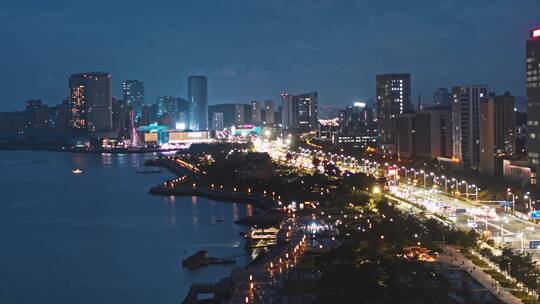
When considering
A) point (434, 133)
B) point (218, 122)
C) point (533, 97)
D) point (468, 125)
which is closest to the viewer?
point (533, 97)

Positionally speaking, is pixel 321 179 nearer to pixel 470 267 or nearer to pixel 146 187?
pixel 146 187

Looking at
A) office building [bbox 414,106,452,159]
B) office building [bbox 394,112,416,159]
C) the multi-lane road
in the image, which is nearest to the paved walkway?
the multi-lane road

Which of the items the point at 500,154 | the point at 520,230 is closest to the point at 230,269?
the point at 520,230

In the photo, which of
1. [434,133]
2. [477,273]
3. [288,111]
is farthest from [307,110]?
[477,273]

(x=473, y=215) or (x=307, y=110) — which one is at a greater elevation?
(x=307, y=110)

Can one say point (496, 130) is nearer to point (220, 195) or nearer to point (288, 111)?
point (220, 195)

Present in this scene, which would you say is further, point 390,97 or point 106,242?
point 390,97

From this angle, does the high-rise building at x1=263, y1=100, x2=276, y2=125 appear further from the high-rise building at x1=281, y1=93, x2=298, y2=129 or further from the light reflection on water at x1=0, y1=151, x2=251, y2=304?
the light reflection on water at x1=0, y1=151, x2=251, y2=304
